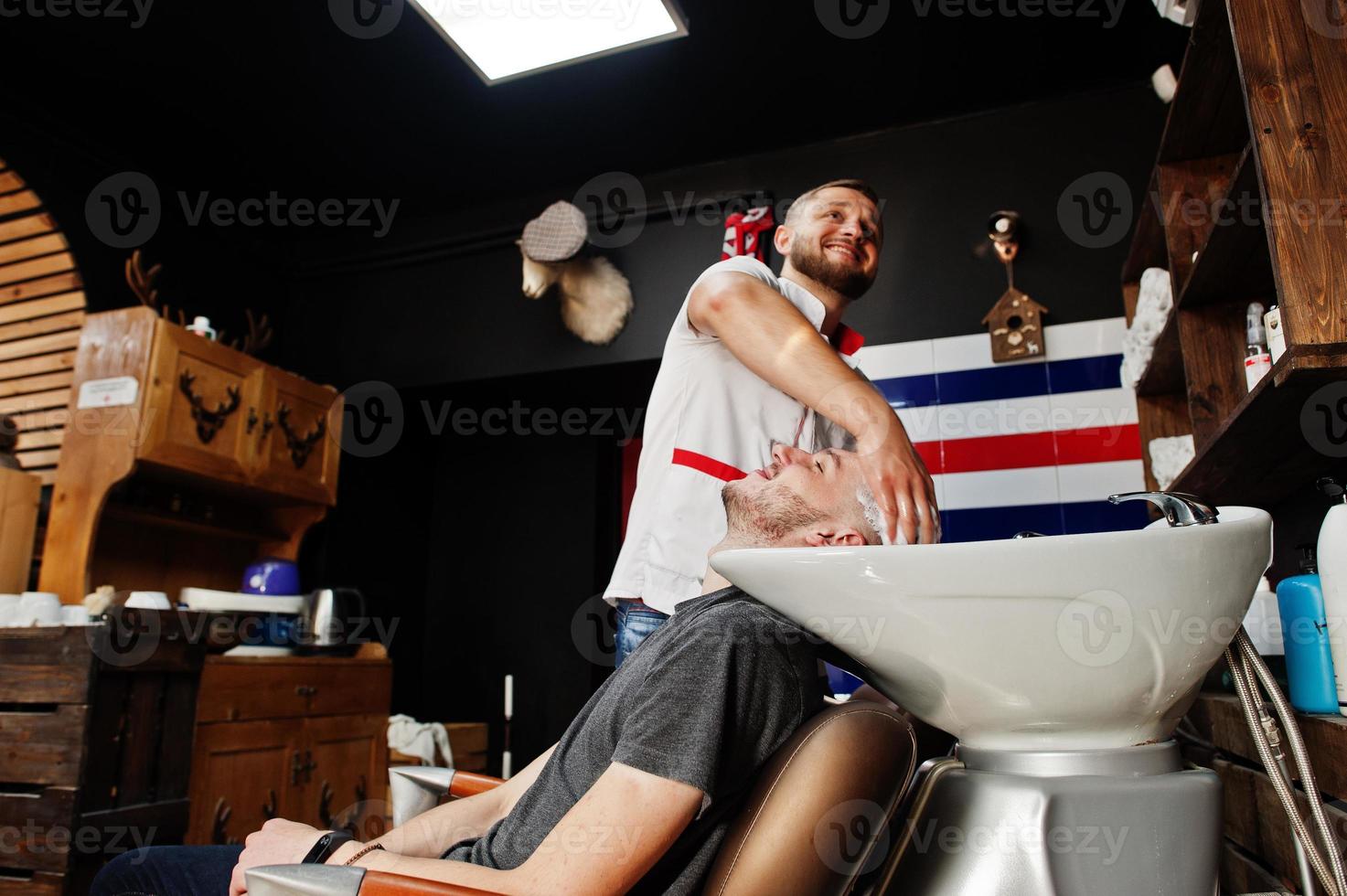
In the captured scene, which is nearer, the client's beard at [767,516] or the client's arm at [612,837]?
the client's arm at [612,837]

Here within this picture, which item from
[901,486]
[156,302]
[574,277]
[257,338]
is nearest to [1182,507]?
[901,486]

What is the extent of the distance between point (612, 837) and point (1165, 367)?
227 cm

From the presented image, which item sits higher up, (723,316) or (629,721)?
(723,316)

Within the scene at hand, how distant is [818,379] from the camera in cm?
135

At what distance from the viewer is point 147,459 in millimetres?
3068

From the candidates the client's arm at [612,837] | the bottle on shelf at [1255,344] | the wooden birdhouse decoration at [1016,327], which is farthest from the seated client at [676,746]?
the wooden birdhouse decoration at [1016,327]

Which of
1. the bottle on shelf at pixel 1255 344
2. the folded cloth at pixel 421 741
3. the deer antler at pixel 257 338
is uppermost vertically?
the deer antler at pixel 257 338

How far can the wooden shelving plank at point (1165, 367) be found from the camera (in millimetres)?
2377

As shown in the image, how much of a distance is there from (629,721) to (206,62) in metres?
3.15

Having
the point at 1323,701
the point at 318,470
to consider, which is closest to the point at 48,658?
the point at 318,470

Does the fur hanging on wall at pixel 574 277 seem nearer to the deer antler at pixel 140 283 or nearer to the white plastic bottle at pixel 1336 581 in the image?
the deer antler at pixel 140 283

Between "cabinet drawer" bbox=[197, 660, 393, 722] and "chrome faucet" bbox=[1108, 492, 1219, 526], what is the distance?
266cm

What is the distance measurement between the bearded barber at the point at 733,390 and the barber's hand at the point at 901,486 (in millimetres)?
104

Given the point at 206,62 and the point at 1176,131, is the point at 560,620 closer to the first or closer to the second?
the point at 206,62
